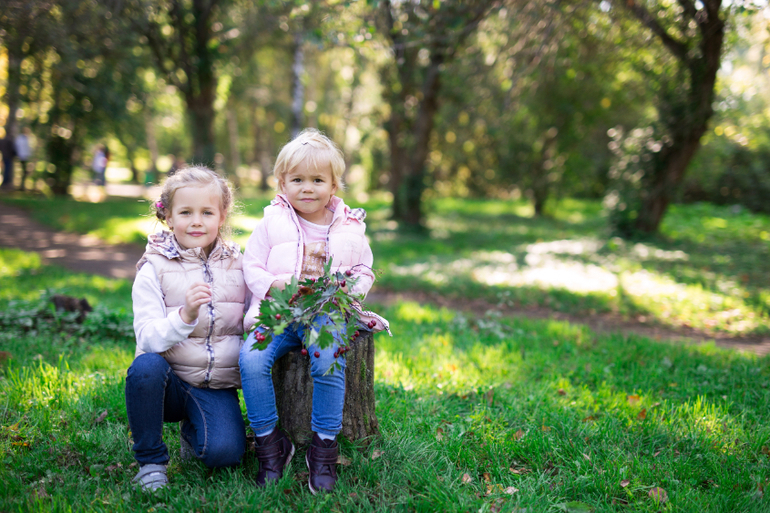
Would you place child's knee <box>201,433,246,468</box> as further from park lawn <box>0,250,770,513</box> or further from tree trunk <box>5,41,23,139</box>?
tree trunk <box>5,41,23,139</box>

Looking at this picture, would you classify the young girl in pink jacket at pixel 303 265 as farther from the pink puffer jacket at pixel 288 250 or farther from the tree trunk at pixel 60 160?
the tree trunk at pixel 60 160

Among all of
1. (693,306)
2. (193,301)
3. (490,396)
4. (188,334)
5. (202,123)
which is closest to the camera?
(193,301)

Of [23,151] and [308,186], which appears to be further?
[23,151]

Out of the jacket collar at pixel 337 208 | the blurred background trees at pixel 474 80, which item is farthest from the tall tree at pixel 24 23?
the jacket collar at pixel 337 208

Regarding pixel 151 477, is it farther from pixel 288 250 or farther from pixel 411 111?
pixel 411 111

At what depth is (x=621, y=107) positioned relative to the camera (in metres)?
17.2

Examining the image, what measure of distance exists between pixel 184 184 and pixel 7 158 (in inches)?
744

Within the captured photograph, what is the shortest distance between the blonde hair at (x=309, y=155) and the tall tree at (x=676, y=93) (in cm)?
835

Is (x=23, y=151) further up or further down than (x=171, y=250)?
further up

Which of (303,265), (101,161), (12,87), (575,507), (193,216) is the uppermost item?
(12,87)

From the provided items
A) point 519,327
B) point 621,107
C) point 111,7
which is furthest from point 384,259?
point 621,107

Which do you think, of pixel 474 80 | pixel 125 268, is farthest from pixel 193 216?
pixel 474 80

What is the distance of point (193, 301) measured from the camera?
2.36 metres

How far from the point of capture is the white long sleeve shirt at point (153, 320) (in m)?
2.43
